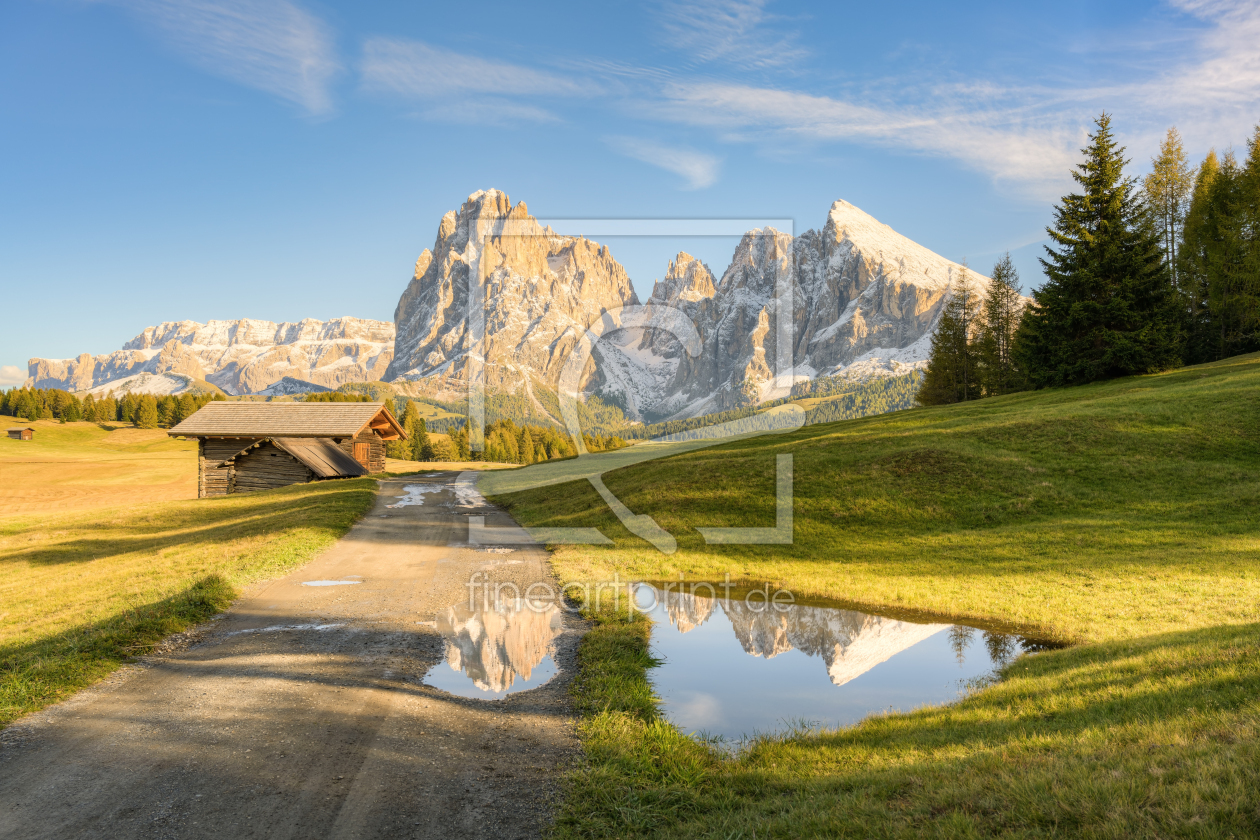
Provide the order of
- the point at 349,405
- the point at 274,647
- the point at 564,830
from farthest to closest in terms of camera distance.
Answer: the point at 349,405 → the point at 274,647 → the point at 564,830

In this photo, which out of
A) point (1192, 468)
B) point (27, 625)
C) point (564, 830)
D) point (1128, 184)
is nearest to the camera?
point (564, 830)

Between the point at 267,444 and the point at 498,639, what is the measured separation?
161ft

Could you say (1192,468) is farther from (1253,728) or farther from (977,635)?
(1253,728)

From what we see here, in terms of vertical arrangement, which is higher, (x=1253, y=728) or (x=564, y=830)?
(x=1253, y=728)

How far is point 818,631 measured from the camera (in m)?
12.4

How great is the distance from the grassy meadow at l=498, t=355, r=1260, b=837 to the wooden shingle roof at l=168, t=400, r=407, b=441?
3233 centimetres

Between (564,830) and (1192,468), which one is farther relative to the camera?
(1192,468)

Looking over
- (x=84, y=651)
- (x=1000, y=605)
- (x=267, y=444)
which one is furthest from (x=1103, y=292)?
(x=267, y=444)

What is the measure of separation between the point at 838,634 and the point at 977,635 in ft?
8.95

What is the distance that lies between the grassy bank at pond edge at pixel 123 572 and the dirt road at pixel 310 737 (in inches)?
27.1

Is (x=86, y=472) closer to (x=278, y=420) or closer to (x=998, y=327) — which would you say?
(x=278, y=420)

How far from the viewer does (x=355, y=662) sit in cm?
932

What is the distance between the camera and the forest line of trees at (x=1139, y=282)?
152 feet

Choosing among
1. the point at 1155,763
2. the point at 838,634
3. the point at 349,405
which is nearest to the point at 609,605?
the point at 838,634
